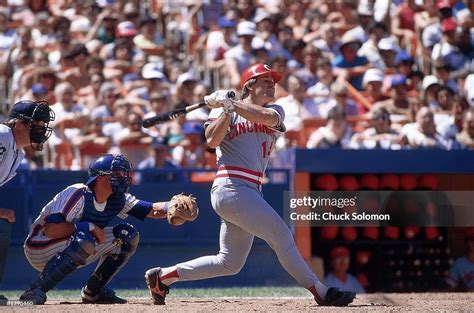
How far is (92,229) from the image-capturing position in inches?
292

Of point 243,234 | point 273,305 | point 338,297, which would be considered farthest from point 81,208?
point 338,297

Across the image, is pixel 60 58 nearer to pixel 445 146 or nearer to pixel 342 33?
pixel 342 33

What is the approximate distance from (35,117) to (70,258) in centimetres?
104

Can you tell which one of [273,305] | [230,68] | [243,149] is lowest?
[273,305]

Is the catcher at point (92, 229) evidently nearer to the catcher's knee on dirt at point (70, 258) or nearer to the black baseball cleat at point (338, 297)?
the catcher's knee on dirt at point (70, 258)

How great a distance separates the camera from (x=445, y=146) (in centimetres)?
1141

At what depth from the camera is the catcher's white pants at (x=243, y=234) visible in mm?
7176

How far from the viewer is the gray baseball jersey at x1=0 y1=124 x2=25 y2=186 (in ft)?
24.0

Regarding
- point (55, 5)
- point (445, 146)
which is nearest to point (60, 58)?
point (55, 5)

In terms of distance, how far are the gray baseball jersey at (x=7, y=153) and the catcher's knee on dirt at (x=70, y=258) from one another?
0.64 metres

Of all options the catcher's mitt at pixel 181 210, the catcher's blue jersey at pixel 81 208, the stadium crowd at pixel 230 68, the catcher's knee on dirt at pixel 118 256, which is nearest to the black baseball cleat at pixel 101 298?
the catcher's knee on dirt at pixel 118 256

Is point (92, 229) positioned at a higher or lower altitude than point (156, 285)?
higher

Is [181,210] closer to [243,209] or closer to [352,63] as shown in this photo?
[243,209]

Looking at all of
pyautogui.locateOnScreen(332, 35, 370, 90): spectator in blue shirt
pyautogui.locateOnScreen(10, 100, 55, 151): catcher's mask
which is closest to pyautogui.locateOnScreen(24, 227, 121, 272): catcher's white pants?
pyautogui.locateOnScreen(10, 100, 55, 151): catcher's mask
